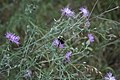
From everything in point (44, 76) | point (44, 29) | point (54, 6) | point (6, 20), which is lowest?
point (44, 76)

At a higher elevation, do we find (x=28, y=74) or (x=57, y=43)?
(x=57, y=43)

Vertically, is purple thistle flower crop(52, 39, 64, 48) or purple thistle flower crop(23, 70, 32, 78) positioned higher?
purple thistle flower crop(52, 39, 64, 48)

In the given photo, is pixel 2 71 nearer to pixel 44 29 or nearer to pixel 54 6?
pixel 44 29

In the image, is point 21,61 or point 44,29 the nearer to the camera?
point 21,61

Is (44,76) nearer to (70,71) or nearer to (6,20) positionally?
(70,71)

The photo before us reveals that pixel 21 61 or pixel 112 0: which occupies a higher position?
pixel 112 0

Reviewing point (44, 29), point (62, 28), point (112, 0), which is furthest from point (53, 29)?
point (112, 0)

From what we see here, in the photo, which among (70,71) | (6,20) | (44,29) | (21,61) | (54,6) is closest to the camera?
(21,61)

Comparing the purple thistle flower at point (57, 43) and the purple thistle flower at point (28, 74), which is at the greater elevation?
the purple thistle flower at point (57, 43)

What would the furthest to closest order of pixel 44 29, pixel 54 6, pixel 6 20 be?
pixel 54 6
pixel 6 20
pixel 44 29
